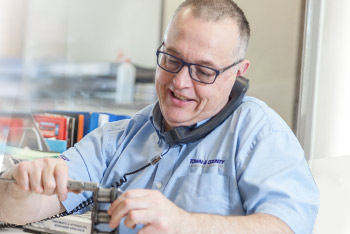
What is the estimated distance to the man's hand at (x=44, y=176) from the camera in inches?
41.1

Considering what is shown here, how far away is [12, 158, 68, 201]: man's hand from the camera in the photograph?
1045mm

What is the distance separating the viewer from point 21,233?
1.64m

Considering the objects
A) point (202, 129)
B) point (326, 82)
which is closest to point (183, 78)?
point (202, 129)

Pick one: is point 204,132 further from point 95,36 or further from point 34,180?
point 95,36

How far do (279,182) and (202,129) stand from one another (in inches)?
11.2

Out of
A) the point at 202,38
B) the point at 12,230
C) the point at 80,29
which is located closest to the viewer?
the point at 202,38

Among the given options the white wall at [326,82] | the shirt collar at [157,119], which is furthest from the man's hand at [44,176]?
the white wall at [326,82]

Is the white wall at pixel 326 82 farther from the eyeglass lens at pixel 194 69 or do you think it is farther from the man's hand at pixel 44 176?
the man's hand at pixel 44 176

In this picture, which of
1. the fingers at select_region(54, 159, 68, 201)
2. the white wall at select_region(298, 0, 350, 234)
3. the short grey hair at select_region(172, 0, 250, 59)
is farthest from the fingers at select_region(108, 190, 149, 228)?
the white wall at select_region(298, 0, 350, 234)

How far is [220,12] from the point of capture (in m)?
1.31

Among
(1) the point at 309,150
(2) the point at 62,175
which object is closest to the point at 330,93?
(1) the point at 309,150

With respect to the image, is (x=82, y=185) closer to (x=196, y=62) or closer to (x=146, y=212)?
(x=146, y=212)

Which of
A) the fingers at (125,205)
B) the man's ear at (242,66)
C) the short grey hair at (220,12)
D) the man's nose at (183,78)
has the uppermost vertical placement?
the short grey hair at (220,12)

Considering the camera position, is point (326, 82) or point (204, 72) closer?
point (204, 72)
